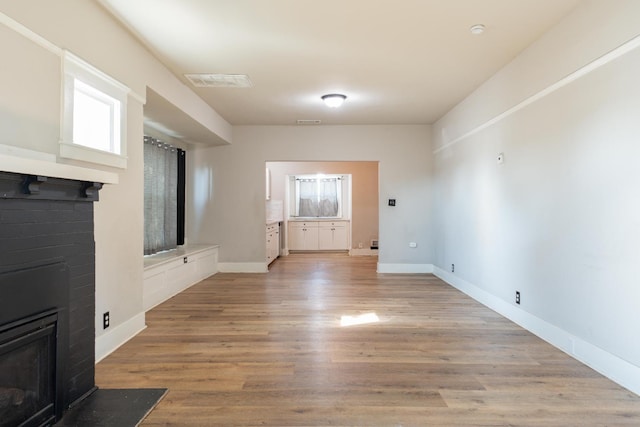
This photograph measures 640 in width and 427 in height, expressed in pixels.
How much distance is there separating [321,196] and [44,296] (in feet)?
27.9

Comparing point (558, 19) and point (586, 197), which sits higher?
point (558, 19)

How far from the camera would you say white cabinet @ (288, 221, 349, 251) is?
9617 mm

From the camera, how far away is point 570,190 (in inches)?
108

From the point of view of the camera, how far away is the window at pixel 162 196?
4.92m

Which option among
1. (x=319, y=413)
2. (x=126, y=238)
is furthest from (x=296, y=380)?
(x=126, y=238)

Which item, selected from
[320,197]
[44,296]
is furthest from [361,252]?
[44,296]

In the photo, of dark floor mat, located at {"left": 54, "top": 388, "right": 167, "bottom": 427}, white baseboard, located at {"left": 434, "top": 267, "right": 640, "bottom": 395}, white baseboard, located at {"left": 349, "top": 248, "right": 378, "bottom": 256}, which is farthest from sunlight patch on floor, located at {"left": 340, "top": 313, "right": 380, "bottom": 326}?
white baseboard, located at {"left": 349, "top": 248, "right": 378, "bottom": 256}

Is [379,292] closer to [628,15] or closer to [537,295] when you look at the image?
[537,295]

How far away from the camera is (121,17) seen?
276 cm

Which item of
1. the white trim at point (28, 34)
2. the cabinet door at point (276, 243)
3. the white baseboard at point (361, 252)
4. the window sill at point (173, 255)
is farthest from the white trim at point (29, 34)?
the white baseboard at point (361, 252)

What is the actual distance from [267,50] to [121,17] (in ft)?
4.02

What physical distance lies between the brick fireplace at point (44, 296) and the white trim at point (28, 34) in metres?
0.90

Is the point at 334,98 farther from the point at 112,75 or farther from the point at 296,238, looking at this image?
the point at 296,238

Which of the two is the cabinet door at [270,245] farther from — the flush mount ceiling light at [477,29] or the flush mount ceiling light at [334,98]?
the flush mount ceiling light at [477,29]
